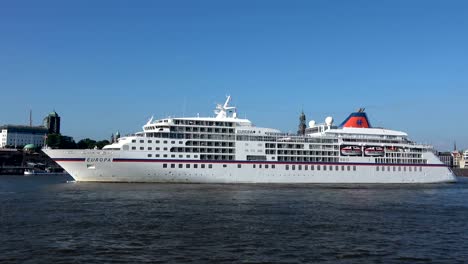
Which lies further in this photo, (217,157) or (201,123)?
(201,123)

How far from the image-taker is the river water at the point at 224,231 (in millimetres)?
17875

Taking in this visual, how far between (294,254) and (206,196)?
23.5m

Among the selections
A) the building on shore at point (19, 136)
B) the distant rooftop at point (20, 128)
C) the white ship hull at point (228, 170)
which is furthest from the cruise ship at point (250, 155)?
the distant rooftop at point (20, 128)

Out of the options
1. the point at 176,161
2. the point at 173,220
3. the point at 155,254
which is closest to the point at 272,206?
the point at 173,220

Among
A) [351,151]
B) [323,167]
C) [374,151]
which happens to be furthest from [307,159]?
[374,151]

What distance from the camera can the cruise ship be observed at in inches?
2176

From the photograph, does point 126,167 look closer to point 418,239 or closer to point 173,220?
point 173,220

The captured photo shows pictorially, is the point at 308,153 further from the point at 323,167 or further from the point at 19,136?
the point at 19,136

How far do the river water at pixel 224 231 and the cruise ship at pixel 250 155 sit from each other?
18.1 meters

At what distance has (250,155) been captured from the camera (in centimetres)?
6225

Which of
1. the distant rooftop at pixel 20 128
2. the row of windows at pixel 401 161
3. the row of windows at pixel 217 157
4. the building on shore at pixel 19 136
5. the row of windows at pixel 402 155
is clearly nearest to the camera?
the row of windows at pixel 217 157

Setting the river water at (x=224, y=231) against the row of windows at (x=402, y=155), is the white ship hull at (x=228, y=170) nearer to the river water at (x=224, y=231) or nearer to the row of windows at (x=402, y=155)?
the row of windows at (x=402, y=155)

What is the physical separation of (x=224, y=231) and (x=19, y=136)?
196773mm

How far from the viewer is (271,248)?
19.3 meters
